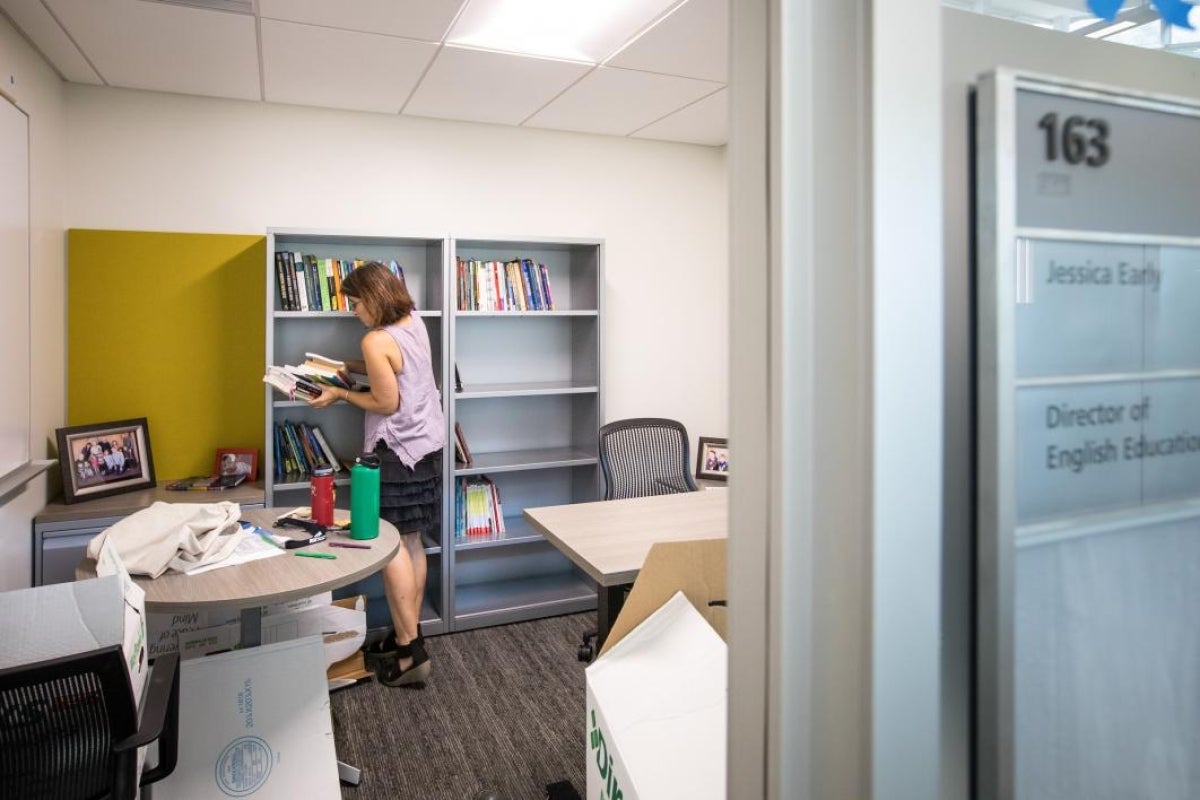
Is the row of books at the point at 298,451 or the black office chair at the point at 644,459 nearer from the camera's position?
the black office chair at the point at 644,459

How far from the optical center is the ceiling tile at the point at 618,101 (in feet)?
10.8

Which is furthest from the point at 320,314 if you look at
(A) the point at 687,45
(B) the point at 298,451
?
(A) the point at 687,45

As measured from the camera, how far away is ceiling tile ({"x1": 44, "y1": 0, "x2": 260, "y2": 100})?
257 cm

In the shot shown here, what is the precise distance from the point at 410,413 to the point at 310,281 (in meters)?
0.85

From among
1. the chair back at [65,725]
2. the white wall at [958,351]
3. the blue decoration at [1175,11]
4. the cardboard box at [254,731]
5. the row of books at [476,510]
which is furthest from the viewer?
the row of books at [476,510]

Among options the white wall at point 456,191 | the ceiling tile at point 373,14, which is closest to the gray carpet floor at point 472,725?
the white wall at point 456,191

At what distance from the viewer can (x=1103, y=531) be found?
635 millimetres

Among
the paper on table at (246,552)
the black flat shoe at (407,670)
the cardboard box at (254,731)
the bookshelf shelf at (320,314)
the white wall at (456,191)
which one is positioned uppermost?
the white wall at (456,191)

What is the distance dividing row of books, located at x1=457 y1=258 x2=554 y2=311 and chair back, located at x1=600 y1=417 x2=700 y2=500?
0.81m

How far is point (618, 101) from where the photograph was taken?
360 cm

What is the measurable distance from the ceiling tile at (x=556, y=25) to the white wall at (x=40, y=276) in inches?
60.0

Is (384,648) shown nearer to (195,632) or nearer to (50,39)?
(195,632)

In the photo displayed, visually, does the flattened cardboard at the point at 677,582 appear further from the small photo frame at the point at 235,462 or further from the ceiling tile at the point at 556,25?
the small photo frame at the point at 235,462

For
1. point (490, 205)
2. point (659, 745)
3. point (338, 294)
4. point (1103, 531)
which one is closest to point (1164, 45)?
point (1103, 531)
